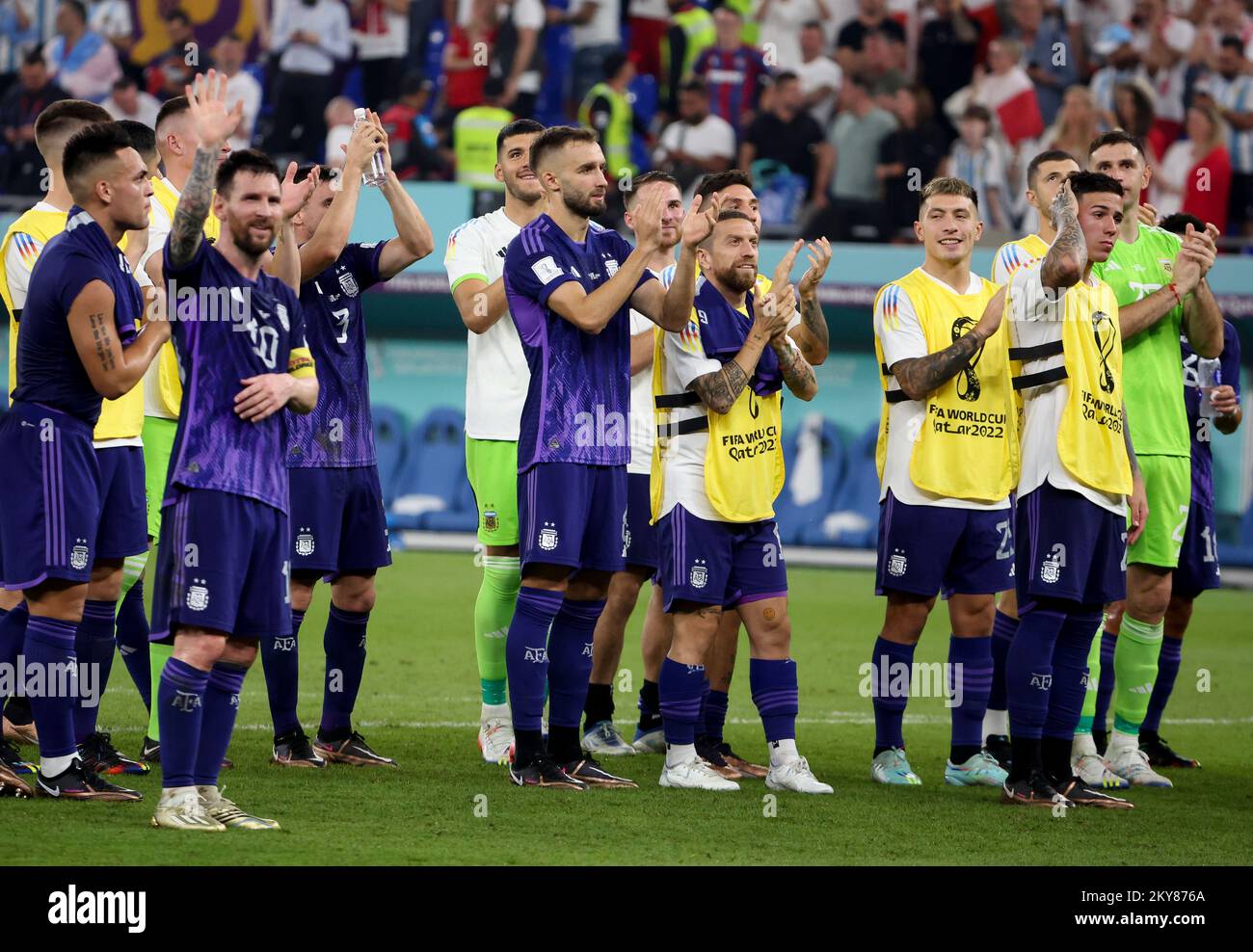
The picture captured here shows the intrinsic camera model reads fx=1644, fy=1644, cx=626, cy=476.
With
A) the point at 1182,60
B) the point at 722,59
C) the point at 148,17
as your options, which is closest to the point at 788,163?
the point at 722,59

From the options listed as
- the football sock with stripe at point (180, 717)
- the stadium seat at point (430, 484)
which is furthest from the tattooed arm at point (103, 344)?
the stadium seat at point (430, 484)

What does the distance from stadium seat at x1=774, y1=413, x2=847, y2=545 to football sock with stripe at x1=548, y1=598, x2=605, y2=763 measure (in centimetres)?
975

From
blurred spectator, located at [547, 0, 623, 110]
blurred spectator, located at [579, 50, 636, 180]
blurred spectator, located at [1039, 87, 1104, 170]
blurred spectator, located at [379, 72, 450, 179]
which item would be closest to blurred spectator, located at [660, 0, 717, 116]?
blurred spectator, located at [579, 50, 636, 180]

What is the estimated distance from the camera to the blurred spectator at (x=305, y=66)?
1898cm

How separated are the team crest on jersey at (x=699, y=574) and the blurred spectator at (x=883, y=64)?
510 inches

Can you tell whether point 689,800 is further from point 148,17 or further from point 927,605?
point 148,17

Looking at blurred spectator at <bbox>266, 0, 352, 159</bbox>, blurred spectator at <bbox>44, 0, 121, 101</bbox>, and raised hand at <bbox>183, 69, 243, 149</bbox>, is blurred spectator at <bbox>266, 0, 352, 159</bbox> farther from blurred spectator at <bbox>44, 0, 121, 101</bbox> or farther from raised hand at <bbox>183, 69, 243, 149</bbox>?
raised hand at <bbox>183, 69, 243, 149</bbox>

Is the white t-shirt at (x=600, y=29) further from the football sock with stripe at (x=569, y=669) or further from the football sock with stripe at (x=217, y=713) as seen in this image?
the football sock with stripe at (x=217, y=713)

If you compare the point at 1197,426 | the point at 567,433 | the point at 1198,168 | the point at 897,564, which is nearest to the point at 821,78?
the point at 1198,168

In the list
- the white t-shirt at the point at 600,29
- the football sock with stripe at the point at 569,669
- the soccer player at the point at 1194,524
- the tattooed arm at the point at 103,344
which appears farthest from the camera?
the white t-shirt at the point at 600,29

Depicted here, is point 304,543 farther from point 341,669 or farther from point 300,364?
point 300,364

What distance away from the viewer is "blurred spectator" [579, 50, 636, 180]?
62.3ft

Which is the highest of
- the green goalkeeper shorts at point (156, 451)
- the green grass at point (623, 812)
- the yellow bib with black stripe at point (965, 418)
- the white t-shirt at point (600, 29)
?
the white t-shirt at point (600, 29)

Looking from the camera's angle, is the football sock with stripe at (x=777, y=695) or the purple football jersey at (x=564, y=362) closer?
the purple football jersey at (x=564, y=362)
